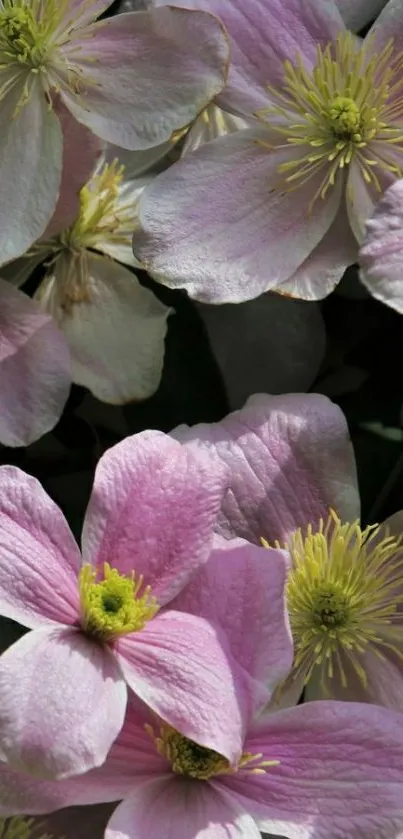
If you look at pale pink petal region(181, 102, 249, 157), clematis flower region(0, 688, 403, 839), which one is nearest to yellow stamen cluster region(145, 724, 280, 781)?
clematis flower region(0, 688, 403, 839)

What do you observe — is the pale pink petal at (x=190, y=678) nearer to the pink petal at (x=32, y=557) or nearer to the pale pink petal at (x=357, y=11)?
the pink petal at (x=32, y=557)

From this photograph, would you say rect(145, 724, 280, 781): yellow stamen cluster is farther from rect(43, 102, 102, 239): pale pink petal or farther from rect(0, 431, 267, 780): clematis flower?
rect(43, 102, 102, 239): pale pink petal

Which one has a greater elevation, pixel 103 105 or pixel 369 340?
pixel 103 105

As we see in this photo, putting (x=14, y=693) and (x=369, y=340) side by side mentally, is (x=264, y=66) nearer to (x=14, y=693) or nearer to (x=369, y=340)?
(x=369, y=340)

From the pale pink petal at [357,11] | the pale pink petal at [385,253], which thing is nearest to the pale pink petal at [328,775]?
the pale pink petal at [385,253]

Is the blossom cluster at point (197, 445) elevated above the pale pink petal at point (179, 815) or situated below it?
above

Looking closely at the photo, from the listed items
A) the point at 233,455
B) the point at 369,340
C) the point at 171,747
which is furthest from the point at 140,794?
the point at 369,340
